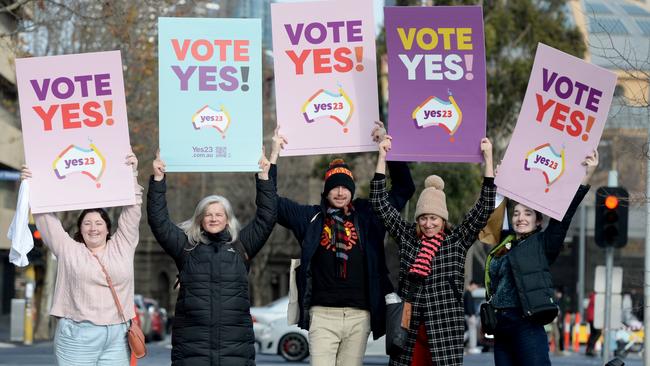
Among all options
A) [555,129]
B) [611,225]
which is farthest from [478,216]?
[611,225]

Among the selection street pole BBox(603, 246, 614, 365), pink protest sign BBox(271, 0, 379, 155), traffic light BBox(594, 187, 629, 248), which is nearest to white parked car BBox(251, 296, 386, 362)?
street pole BBox(603, 246, 614, 365)

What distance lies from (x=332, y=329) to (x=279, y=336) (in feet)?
51.8

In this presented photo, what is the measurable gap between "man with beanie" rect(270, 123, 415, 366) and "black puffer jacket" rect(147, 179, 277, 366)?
465 mm

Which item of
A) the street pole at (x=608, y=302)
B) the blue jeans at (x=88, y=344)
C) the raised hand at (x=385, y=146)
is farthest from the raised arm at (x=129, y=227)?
the street pole at (x=608, y=302)

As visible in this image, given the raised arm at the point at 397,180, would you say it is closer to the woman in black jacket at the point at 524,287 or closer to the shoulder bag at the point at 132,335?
the woman in black jacket at the point at 524,287

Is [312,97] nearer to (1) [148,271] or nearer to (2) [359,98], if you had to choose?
(2) [359,98]

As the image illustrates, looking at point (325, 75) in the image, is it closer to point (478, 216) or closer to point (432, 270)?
point (478, 216)

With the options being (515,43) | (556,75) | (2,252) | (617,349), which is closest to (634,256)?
(515,43)

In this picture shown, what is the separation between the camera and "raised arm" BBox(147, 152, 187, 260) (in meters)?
9.41

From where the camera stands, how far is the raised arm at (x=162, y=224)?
9.41m

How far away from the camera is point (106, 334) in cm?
930

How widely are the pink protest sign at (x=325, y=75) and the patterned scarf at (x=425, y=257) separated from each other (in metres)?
0.96

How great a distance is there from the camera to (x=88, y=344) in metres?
9.25

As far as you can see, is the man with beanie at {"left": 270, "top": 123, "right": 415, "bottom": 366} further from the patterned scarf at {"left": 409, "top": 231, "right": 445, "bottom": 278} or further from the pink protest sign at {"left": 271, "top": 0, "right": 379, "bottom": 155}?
the pink protest sign at {"left": 271, "top": 0, "right": 379, "bottom": 155}
